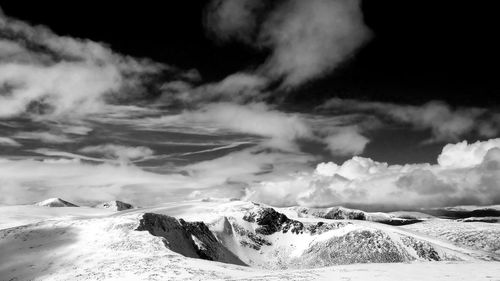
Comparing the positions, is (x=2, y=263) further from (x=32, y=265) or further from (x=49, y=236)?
(x=49, y=236)

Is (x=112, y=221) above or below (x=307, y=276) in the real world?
above

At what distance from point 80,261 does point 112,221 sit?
34.5m

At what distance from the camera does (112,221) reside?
300 feet

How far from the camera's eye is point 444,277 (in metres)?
26.6

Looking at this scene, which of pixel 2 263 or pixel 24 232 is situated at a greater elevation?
pixel 24 232

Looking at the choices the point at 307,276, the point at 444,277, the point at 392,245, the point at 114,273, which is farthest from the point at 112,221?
the point at 392,245

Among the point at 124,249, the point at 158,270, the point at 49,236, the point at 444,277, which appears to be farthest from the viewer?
the point at 49,236

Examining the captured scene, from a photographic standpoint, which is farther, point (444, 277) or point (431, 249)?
point (431, 249)

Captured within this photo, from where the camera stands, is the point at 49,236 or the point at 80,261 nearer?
the point at 80,261

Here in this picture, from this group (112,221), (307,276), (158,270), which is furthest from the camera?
(112,221)

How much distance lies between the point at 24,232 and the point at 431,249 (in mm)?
192326

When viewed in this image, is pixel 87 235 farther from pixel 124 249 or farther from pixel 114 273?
pixel 114 273

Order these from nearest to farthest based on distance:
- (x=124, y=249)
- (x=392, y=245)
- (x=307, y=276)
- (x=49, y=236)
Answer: (x=307, y=276) < (x=124, y=249) < (x=49, y=236) < (x=392, y=245)

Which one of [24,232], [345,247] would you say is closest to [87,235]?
[24,232]
